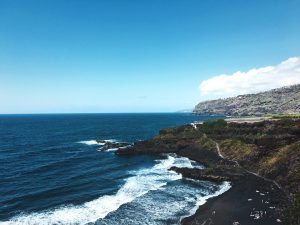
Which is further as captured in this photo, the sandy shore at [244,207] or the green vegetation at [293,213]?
the sandy shore at [244,207]

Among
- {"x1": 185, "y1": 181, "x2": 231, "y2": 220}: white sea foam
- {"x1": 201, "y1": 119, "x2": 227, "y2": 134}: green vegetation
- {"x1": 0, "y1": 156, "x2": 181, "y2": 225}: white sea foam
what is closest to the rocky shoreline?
{"x1": 201, "y1": 119, "x2": 227, "y2": 134}: green vegetation

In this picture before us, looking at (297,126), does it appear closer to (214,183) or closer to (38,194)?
(214,183)

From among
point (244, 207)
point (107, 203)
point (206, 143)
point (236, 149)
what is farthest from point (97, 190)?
point (206, 143)

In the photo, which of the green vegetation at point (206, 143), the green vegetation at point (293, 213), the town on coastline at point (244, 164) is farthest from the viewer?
the green vegetation at point (206, 143)

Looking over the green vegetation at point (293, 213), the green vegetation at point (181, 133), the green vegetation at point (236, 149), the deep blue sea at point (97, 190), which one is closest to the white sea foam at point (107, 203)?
the deep blue sea at point (97, 190)

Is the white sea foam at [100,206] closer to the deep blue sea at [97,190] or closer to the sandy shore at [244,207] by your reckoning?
the deep blue sea at [97,190]

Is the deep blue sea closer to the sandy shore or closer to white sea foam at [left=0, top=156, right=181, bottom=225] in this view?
white sea foam at [left=0, top=156, right=181, bottom=225]

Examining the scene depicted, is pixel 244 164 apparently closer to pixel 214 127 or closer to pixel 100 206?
pixel 214 127
